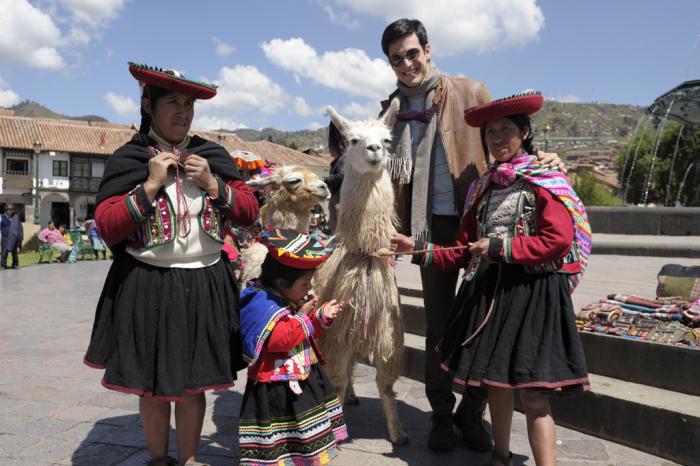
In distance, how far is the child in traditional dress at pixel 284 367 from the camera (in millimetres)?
2643

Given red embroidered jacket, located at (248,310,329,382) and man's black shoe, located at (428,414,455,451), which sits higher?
red embroidered jacket, located at (248,310,329,382)

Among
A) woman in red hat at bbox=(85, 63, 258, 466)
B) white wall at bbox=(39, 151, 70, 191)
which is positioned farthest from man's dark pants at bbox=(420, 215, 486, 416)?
white wall at bbox=(39, 151, 70, 191)

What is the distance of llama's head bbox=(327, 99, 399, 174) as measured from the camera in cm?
320

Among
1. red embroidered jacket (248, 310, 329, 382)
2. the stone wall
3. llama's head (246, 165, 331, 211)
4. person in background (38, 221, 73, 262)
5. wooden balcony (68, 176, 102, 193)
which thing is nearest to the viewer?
red embroidered jacket (248, 310, 329, 382)

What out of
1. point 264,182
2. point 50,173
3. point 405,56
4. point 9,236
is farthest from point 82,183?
point 405,56

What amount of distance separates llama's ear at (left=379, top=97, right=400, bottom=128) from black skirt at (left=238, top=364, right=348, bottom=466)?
1573 mm

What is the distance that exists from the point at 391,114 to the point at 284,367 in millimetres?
1585

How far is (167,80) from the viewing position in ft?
8.11

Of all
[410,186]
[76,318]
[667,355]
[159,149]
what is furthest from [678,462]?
[76,318]

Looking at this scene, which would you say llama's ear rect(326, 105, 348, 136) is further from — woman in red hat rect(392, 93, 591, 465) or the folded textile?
the folded textile

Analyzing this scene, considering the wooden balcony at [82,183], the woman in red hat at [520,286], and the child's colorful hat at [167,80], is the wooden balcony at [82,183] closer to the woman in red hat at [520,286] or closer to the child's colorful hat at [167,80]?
the child's colorful hat at [167,80]

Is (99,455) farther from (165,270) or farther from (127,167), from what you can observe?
(127,167)

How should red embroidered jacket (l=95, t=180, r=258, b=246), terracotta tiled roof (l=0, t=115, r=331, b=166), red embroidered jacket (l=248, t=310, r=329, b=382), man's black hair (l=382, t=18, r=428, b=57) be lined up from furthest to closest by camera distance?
1. terracotta tiled roof (l=0, t=115, r=331, b=166)
2. man's black hair (l=382, t=18, r=428, b=57)
3. red embroidered jacket (l=248, t=310, r=329, b=382)
4. red embroidered jacket (l=95, t=180, r=258, b=246)

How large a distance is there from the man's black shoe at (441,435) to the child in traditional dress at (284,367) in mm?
763
